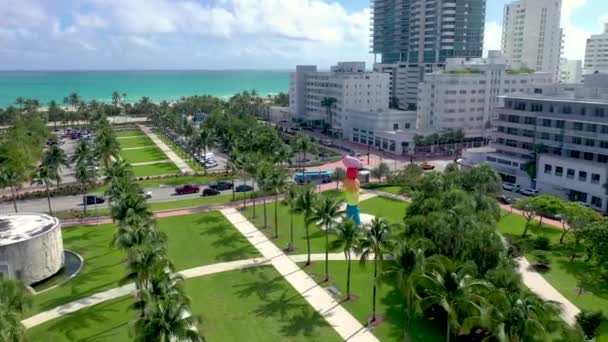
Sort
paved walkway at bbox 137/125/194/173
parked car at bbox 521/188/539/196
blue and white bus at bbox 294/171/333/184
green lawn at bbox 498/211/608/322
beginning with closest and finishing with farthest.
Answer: green lawn at bbox 498/211/608/322
parked car at bbox 521/188/539/196
blue and white bus at bbox 294/171/333/184
paved walkway at bbox 137/125/194/173

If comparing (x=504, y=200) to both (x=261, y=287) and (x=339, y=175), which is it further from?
(x=261, y=287)

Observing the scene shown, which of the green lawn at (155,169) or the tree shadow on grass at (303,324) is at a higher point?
the green lawn at (155,169)

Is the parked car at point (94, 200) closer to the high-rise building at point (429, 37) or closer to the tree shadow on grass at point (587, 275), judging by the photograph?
the tree shadow on grass at point (587, 275)

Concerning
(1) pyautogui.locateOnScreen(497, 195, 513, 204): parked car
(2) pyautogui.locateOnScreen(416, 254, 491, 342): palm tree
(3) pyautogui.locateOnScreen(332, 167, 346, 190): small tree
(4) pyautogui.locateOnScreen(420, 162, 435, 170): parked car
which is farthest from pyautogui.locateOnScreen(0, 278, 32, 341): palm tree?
(4) pyautogui.locateOnScreen(420, 162, 435, 170): parked car

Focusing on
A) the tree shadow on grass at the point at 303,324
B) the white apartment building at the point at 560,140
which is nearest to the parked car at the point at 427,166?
the white apartment building at the point at 560,140

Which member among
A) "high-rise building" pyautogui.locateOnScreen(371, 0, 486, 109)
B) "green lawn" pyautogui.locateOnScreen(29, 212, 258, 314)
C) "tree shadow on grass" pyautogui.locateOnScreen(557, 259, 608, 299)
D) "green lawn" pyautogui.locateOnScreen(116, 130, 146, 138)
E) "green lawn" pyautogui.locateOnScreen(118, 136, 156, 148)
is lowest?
"tree shadow on grass" pyautogui.locateOnScreen(557, 259, 608, 299)

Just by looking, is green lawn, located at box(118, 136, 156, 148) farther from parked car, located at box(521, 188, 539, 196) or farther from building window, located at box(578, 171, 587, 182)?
building window, located at box(578, 171, 587, 182)

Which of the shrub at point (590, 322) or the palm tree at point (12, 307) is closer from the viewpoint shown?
the palm tree at point (12, 307)
